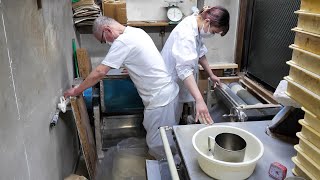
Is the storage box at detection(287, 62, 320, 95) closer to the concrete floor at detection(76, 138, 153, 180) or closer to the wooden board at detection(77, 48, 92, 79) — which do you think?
the concrete floor at detection(76, 138, 153, 180)

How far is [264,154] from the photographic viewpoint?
1.10 meters

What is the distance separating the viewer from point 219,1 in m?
2.70

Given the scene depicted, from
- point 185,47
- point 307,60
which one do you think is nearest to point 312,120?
point 307,60

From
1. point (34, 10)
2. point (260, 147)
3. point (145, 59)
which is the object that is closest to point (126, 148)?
point (145, 59)

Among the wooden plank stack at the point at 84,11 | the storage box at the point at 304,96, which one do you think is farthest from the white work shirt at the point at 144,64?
the storage box at the point at 304,96

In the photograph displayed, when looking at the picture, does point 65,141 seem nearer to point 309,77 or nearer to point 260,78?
point 260,78

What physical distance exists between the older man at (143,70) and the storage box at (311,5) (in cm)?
131

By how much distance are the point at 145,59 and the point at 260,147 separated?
1.25 metres

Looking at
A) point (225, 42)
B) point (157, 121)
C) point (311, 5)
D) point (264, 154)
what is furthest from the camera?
point (225, 42)

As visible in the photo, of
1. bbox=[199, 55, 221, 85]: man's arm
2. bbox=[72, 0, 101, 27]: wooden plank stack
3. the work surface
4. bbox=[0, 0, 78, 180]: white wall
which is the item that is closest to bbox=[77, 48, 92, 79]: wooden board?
bbox=[0, 0, 78, 180]: white wall

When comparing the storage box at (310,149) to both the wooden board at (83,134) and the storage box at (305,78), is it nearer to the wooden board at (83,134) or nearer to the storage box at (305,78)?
the storage box at (305,78)

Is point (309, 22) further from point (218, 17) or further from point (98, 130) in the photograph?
point (98, 130)

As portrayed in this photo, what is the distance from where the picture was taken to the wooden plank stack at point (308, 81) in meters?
0.78

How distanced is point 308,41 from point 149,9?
7.71 feet
